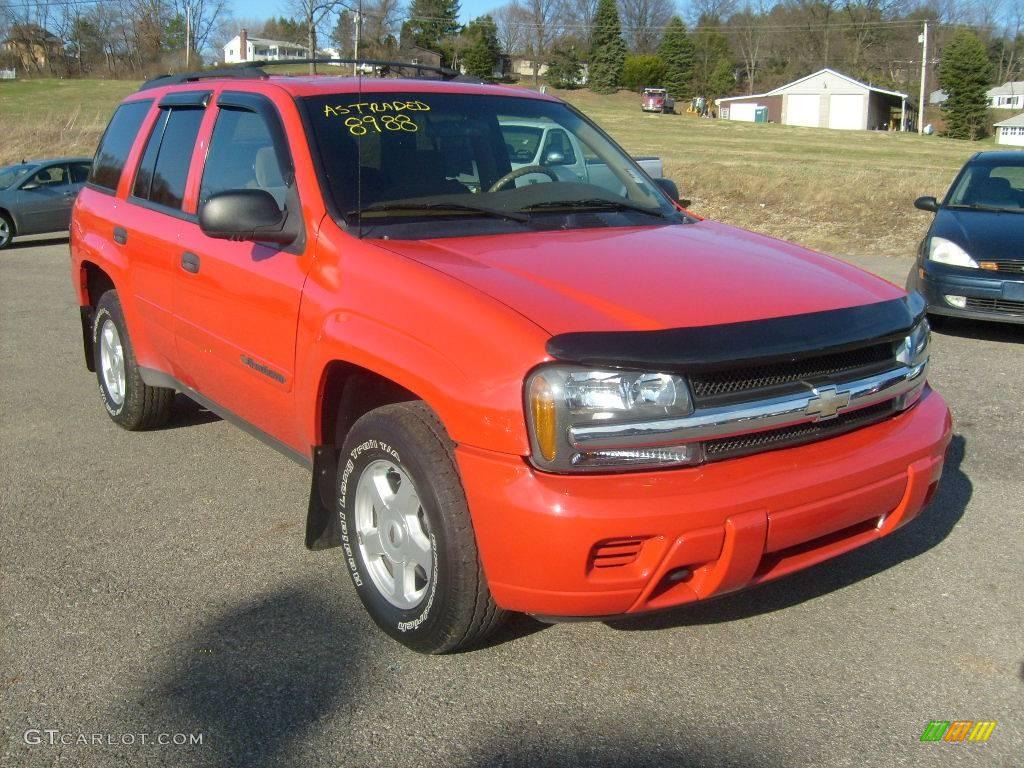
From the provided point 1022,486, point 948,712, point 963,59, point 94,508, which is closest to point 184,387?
point 94,508

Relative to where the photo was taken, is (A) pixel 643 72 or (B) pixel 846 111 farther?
(A) pixel 643 72

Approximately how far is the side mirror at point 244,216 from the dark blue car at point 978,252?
244 inches

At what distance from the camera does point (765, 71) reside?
94.6 metres

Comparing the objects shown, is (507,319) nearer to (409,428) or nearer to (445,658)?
(409,428)

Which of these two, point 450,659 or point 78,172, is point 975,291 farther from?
point 78,172

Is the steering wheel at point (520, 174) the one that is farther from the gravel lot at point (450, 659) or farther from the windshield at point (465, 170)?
the gravel lot at point (450, 659)

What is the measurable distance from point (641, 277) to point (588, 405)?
68 cm

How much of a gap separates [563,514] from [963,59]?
69.9 meters

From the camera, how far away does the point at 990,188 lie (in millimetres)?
9461

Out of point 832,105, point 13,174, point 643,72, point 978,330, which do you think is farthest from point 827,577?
point 643,72

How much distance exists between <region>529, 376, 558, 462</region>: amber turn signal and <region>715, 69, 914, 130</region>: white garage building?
74.5 metres

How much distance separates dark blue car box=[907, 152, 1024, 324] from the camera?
8070 mm

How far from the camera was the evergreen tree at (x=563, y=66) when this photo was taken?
80.3 meters

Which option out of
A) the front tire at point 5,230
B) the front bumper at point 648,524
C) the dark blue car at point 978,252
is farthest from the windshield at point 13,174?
the front bumper at point 648,524
